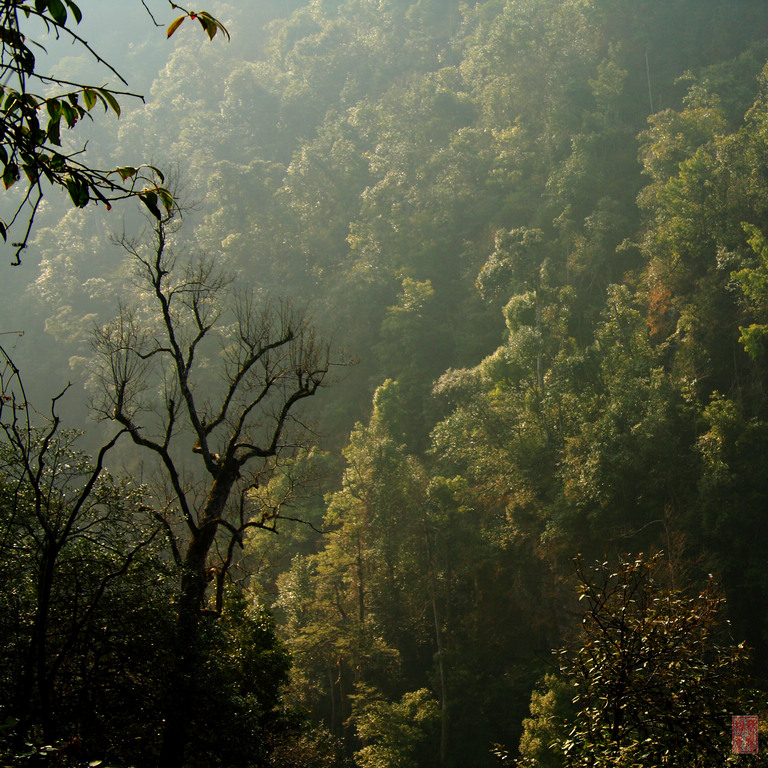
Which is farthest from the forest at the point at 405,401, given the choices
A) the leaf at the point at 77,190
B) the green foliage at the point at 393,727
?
the green foliage at the point at 393,727

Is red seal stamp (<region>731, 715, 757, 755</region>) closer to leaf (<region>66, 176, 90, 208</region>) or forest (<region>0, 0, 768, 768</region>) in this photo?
forest (<region>0, 0, 768, 768</region>)

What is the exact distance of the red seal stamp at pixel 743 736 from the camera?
197 inches

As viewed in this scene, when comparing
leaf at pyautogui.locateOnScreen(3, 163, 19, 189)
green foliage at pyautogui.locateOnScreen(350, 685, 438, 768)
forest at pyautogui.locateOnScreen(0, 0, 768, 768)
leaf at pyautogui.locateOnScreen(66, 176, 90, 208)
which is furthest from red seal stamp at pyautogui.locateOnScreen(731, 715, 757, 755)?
green foliage at pyautogui.locateOnScreen(350, 685, 438, 768)

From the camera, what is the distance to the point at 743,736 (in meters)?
5.09

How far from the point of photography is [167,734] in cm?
700

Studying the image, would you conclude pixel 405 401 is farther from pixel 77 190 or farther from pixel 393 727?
pixel 77 190

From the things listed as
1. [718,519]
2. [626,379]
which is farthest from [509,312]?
[718,519]

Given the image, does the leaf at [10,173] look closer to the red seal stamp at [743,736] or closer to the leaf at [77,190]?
the leaf at [77,190]

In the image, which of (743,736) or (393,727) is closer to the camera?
(743,736)

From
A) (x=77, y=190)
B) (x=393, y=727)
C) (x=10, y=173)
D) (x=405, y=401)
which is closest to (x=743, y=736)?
(x=77, y=190)

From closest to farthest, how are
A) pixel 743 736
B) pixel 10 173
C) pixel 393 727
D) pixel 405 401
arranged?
pixel 10 173 < pixel 743 736 < pixel 393 727 < pixel 405 401

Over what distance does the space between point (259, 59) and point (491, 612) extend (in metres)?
59.7

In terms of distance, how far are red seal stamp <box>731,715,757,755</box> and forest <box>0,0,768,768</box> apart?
31 mm

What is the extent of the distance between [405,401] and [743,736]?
26242 mm
